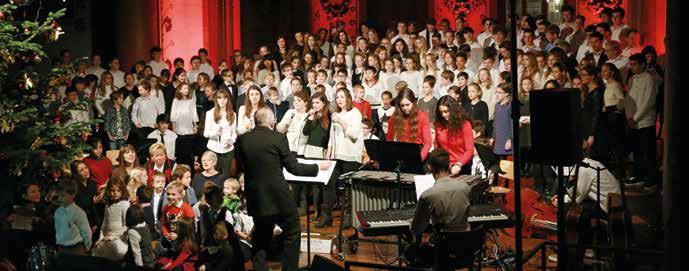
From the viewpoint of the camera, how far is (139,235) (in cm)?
820

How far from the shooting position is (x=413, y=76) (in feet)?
43.0

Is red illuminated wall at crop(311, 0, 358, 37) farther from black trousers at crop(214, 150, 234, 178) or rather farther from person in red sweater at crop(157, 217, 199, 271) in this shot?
person in red sweater at crop(157, 217, 199, 271)

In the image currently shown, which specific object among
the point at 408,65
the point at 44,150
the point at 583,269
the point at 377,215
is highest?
the point at 408,65

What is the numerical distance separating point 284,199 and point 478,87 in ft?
16.3

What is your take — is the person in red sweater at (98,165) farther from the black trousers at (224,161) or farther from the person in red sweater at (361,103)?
the person in red sweater at (361,103)

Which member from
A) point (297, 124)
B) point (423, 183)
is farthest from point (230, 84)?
Result: point (423, 183)

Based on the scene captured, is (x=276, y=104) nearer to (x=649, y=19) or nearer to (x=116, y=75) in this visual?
(x=116, y=75)

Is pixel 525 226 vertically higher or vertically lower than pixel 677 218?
lower

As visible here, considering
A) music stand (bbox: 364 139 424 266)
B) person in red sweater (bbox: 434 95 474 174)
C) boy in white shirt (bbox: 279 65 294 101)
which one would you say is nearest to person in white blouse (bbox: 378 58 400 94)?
boy in white shirt (bbox: 279 65 294 101)

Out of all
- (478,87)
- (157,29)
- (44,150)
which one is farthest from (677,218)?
(157,29)

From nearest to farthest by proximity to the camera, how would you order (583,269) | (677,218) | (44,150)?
(677,218), (583,269), (44,150)

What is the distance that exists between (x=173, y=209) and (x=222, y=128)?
253cm

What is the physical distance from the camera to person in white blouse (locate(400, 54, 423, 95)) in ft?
42.9

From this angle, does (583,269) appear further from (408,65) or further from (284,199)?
(408,65)
